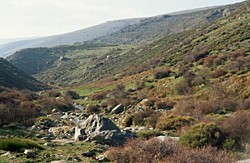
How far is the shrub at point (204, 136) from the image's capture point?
13.8 meters

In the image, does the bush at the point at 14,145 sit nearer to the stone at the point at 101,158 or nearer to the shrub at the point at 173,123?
the stone at the point at 101,158

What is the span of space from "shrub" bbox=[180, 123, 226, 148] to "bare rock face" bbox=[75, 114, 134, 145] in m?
2.85

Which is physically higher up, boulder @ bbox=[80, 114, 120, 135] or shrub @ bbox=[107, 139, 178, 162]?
shrub @ bbox=[107, 139, 178, 162]

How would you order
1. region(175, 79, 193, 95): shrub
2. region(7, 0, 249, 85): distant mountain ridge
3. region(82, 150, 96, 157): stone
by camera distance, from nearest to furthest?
region(82, 150, 96, 157): stone
region(175, 79, 193, 95): shrub
region(7, 0, 249, 85): distant mountain ridge

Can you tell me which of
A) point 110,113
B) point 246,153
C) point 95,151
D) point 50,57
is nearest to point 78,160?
point 95,151

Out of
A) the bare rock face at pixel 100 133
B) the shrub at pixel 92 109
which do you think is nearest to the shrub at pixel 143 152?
the bare rock face at pixel 100 133

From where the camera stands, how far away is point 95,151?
44.0 ft

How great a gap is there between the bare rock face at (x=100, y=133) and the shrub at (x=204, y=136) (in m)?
2.85

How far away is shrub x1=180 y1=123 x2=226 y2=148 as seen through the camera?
13820 millimetres

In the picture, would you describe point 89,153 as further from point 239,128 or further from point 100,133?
point 239,128

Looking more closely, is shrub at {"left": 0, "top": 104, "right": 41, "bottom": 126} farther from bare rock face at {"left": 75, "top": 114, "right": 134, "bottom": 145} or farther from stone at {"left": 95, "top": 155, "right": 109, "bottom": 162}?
stone at {"left": 95, "top": 155, "right": 109, "bottom": 162}

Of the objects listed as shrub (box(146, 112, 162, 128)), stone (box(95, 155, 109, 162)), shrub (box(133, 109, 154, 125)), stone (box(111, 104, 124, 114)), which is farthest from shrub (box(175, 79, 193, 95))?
stone (box(95, 155, 109, 162))

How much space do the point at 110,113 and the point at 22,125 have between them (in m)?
13.2

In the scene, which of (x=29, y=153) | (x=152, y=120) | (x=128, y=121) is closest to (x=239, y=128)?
(x=152, y=120)
